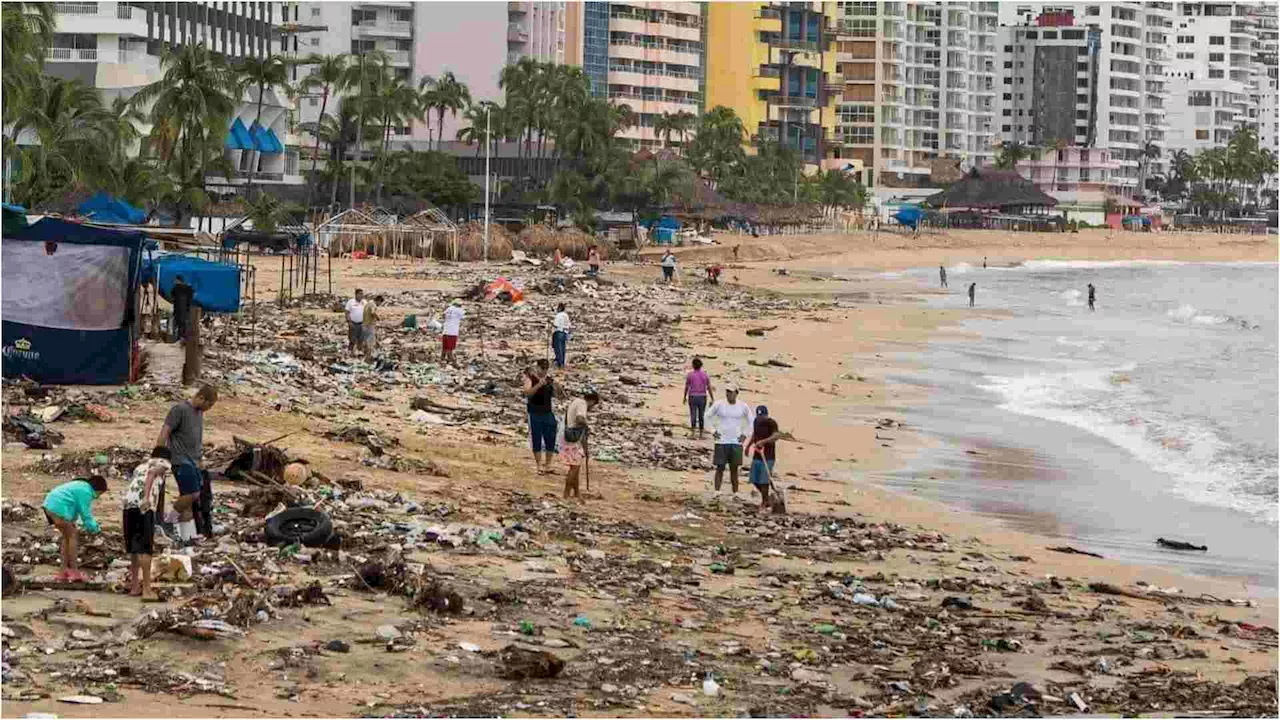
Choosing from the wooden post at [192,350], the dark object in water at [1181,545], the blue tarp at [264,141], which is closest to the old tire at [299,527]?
the wooden post at [192,350]

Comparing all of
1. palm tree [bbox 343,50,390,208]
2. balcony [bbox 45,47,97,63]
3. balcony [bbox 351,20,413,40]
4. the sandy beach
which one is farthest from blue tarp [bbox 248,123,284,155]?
the sandy beach

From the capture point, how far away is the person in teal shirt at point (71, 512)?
45.1 feet

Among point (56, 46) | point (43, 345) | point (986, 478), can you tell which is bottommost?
point (986, 478)

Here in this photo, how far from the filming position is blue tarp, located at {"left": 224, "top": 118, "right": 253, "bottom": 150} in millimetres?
82562

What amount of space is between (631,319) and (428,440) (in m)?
25.6

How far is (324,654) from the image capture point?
503 inches

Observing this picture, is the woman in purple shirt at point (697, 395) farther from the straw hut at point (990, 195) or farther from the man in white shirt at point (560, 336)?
the straw hut at point (990, 195)

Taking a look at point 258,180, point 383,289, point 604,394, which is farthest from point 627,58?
point 604,394

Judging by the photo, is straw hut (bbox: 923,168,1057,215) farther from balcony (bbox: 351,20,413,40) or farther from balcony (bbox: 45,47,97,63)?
balcony (bbox: 45,47,97,63)

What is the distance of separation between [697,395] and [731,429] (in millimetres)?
5215

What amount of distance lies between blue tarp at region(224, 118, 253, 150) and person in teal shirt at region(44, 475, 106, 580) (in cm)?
6980

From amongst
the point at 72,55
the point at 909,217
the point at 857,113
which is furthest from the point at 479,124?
the point at 857,113

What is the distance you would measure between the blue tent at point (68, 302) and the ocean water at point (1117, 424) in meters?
9.92

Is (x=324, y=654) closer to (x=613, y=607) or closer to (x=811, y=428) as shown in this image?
(x=613, y=607)
